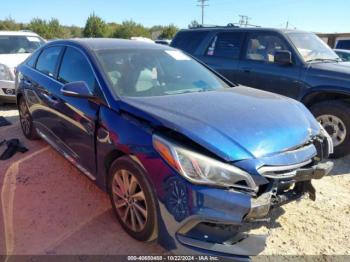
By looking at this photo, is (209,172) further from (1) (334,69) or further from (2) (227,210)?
(1) (334,69)

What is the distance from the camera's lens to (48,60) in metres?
4.52

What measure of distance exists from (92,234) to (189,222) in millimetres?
1138

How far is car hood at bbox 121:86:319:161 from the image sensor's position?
2424 mm

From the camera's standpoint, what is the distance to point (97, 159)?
3178 mm

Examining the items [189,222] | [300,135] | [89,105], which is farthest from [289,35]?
[189,222]

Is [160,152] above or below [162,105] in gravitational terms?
below

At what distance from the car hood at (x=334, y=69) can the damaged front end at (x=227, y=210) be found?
2.88m

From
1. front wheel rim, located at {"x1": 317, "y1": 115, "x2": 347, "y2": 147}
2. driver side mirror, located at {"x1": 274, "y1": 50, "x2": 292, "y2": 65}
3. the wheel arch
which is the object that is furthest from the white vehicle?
front wheel rim, located at {"x1": 317, "y1": 115, "x2": 347, "y2": 147}

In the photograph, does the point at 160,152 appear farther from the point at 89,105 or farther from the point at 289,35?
the point at 289,35

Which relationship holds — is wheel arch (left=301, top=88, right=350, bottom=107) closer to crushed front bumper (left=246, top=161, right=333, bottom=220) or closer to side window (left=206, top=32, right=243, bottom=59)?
side window (left=206, top=32, right=243, bottom=59)

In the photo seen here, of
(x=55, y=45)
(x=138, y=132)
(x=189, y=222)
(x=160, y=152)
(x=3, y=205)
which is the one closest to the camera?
(x=189, y=222)

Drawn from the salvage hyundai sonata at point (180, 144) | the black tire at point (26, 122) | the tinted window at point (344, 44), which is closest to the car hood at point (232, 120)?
the salvage hyundai sonata at point (180, 144)

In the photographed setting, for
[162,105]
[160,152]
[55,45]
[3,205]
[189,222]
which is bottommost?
[3,205]

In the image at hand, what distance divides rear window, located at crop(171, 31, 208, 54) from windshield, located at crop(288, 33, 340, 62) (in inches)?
69.2
